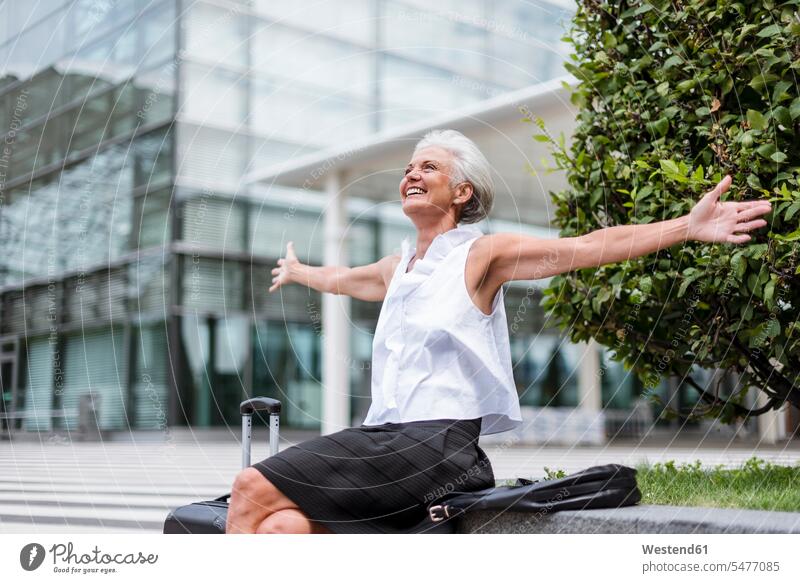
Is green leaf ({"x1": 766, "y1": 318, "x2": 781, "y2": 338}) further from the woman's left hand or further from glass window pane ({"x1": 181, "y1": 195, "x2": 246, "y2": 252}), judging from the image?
glass window pane ({"x1": 181, "y1": 195, "x2": 246, "y2": 252})

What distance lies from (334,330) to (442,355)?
9146 millimetres

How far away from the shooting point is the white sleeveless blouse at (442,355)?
2.81 meters

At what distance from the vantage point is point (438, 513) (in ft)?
8.79

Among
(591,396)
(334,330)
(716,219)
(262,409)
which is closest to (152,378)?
(334,330)

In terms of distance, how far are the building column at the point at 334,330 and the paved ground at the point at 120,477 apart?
975 millimetres

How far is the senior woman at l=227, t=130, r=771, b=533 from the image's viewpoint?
258 centimetres

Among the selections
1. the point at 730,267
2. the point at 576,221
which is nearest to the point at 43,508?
the point at 576,221

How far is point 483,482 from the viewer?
283 cm

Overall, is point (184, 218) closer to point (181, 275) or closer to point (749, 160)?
point (181, 275)

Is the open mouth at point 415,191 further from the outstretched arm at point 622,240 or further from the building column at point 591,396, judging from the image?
the building column at point 591,396

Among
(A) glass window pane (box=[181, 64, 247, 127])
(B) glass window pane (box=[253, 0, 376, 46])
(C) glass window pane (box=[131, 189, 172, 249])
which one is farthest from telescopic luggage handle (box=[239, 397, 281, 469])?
(C) glass window pane (box=[131, 189, 172, 249])

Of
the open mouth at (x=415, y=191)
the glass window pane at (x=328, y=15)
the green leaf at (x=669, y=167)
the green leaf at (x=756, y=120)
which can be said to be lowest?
the open mouth at (x=415, y=191)

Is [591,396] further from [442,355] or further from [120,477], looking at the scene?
[442,355]
